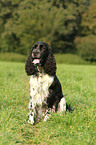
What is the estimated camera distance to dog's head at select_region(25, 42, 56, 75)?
3604mm

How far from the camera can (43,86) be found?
3.70 metres

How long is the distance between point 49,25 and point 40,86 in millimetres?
30228

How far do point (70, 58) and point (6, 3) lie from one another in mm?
16208

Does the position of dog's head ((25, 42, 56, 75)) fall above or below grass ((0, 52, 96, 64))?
above

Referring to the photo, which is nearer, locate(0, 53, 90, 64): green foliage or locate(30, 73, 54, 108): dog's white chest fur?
locate(30, 73, 54, 108): dog's white chest fur

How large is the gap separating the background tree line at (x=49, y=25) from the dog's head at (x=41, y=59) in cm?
2616

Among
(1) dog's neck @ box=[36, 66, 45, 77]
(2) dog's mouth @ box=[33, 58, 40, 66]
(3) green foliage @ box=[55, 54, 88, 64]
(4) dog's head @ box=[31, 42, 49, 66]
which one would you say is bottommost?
(3) green foliage @ box=[55, 54, 88, 64]

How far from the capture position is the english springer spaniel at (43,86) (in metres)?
3.66

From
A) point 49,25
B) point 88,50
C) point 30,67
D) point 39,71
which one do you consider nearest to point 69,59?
point 88,50

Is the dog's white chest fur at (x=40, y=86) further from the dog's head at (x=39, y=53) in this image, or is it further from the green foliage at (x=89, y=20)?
the green foliage at (x=89, y=20)

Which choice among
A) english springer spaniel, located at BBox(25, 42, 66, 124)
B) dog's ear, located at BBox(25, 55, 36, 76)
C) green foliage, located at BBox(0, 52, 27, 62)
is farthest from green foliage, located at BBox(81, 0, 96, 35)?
english springer spaniel, located at BBox(25, 42, 66, 124)

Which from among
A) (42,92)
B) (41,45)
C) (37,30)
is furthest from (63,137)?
(37,30)

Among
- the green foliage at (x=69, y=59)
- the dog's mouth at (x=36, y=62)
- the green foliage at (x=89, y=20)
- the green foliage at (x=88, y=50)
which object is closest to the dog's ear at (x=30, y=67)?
the dog's mouth at (x=36, y=62)

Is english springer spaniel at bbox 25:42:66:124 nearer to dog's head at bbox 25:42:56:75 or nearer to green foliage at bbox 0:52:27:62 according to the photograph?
dog's head at bbox 25:42:56:75
